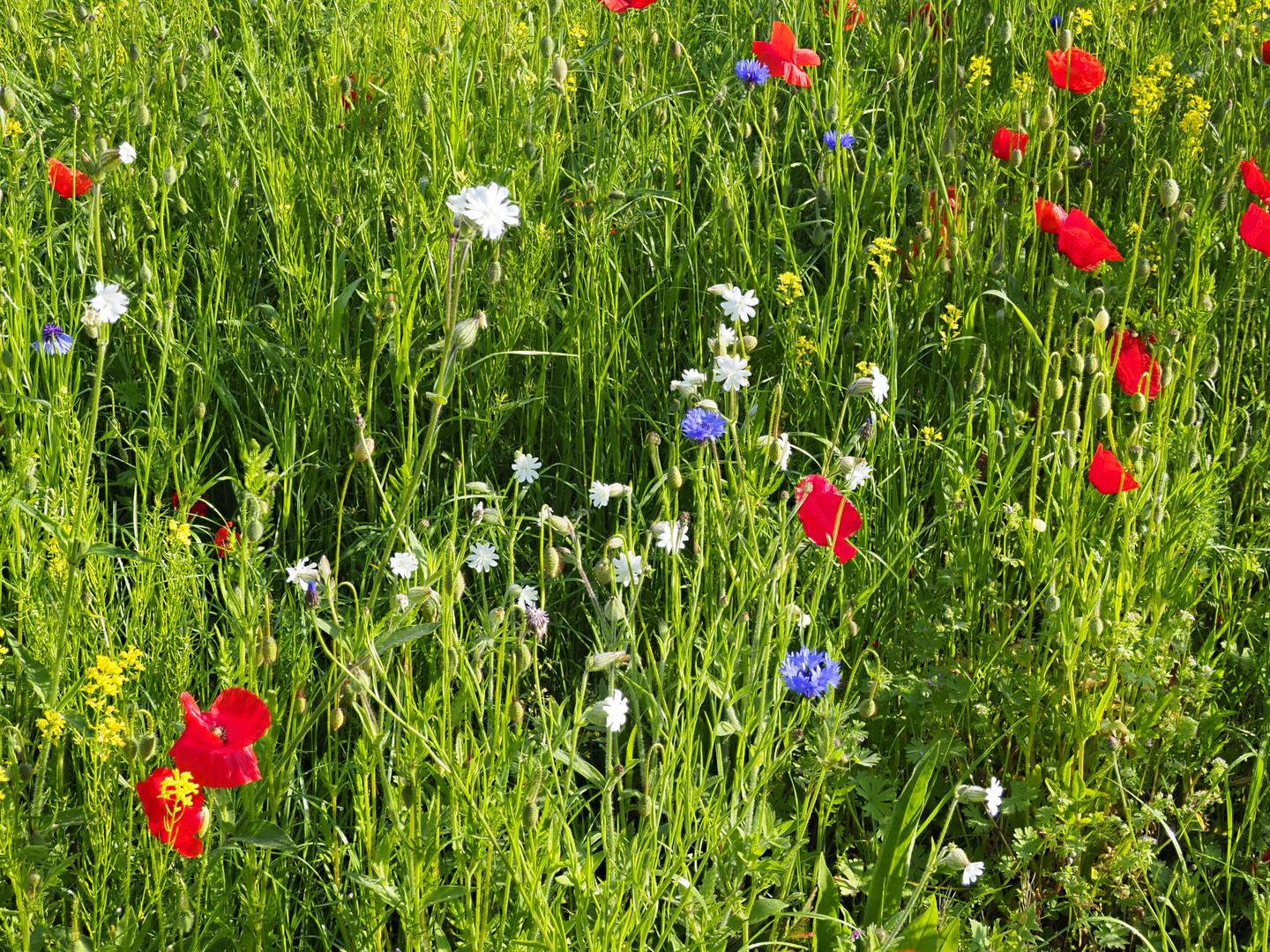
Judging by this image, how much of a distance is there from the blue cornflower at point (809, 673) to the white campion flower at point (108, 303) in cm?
95

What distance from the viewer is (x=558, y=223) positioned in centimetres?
252

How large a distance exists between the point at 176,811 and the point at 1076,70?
2252mm

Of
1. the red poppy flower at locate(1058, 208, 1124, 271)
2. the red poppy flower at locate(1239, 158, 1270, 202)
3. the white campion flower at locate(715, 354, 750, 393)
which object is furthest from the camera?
the red poppy flower at locate(1239, 158, 1270, 202)

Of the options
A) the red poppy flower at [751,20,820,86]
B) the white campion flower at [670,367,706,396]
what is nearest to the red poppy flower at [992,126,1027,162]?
the red poppy flower at [751,20,820,86]

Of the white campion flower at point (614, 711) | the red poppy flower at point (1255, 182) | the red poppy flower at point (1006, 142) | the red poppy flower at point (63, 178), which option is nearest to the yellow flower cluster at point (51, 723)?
the white campion flower at point (614, 711)

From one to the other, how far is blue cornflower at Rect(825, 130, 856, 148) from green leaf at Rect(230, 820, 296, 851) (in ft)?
5.44

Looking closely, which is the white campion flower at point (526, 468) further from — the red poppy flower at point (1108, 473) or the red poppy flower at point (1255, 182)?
the red poppy flower at point (1255, 182)

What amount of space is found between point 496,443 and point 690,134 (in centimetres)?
77

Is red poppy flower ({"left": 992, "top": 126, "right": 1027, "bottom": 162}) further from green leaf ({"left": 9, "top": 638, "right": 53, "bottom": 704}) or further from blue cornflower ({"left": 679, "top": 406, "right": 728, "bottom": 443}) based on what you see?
green leaf ({"left": 9, "top": 638, "right": 53, "bottom": 704})

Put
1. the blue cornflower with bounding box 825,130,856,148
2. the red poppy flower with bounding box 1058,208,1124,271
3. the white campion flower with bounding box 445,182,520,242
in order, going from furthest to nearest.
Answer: the blue cornflower with bounding box 825,130,856,148 < the red poppy flower with bounding box 1058,208,1124,271 < the white campion flower with bounding box 445,182,520,242

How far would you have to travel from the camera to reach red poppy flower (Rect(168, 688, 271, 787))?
1.24 m

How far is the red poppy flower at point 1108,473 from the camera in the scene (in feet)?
5.60

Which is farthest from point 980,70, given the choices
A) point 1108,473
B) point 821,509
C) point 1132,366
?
point 821,509

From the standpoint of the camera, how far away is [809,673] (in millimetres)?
1496
